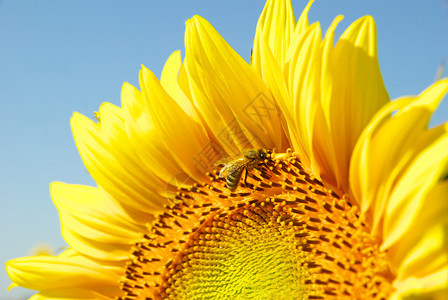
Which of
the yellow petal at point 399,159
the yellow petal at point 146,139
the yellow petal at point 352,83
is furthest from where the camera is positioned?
the yellow petal at point 146,139

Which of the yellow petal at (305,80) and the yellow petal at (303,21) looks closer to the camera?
the yellow petal at (305,80)

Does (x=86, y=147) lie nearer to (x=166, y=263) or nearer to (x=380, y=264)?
(x=166, y=263)

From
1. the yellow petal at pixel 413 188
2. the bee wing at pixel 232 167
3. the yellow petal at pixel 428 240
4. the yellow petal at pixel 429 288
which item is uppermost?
the bee wing at pixel 232 167

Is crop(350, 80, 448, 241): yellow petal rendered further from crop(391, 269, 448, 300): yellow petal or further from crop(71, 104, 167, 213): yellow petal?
crop(71, 104, 167, 213): yellow petal

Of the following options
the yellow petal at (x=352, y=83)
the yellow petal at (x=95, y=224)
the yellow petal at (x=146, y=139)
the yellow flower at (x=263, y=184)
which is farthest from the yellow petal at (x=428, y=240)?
the yellow petal at (x=95, y=224)

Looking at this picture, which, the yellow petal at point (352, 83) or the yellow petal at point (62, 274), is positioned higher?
the yellow petal at point (352, 83)

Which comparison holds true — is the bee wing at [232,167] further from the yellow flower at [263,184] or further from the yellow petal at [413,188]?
the yellow petal at [413,188]

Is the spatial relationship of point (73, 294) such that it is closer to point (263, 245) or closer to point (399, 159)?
point (263, 245)
